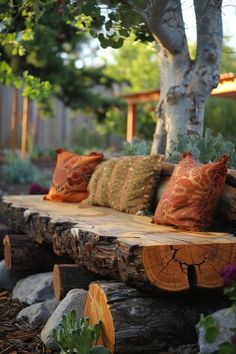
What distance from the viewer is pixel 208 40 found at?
4.88m

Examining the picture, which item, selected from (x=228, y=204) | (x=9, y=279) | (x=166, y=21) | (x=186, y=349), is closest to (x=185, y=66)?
(x=166, y=21)

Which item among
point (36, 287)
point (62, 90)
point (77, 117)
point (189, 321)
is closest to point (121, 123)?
point (62, 90)

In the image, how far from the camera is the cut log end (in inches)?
117

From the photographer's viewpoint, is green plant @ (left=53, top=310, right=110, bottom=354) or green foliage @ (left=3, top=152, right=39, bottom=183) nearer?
green plant @ (left=53, top=310, right=110, bottom=354)

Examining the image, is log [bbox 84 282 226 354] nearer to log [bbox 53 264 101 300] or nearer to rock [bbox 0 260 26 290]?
log [bbox 53 264 101 300]

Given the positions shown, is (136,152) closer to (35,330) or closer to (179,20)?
(179,20)

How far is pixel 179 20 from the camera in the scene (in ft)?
15.9

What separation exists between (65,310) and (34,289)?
1.06m

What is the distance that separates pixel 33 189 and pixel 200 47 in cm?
309

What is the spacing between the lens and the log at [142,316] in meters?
3.01

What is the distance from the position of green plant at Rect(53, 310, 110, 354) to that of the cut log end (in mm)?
373

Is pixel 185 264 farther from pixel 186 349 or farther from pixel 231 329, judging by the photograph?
pixel 231 329

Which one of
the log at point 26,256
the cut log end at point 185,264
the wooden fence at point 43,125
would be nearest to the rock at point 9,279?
the log at point 26,256

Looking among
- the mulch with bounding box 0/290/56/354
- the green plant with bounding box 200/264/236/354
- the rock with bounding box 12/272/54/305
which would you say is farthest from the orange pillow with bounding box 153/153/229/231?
the green plant with bounding box 200/264/236/354
